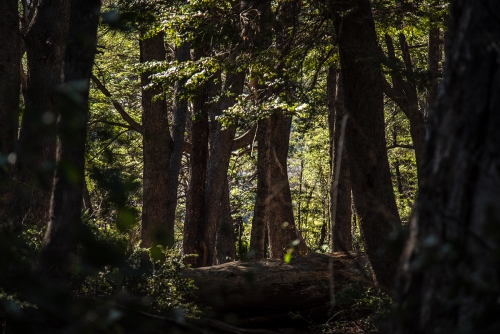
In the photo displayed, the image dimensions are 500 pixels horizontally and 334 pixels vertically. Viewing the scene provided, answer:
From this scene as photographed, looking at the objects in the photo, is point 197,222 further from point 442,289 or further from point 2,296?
point 442,289

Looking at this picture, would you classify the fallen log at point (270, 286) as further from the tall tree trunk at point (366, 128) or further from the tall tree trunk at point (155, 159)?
the tall tree trunk at point (155, 159)

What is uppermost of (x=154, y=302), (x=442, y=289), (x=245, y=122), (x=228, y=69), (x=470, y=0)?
(x=228, y=69)

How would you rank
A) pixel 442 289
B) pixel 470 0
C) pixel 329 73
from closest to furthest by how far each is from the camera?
pixel 442 289 → pixel 470 0 → pixel 329 73

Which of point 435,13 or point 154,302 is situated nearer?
point 154,302

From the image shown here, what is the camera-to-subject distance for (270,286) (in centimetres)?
983

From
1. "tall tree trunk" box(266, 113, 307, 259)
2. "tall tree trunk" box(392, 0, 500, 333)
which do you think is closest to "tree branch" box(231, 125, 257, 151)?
"tall tree trunk" box(266, 113, 307, 259)

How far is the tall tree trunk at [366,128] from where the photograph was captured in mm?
8102

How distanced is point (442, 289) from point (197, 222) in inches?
536

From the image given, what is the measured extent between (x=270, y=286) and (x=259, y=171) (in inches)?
216

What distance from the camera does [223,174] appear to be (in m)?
15.7

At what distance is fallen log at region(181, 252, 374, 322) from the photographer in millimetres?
9570

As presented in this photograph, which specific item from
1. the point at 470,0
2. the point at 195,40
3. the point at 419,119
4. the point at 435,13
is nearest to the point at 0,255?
the point at 470,0

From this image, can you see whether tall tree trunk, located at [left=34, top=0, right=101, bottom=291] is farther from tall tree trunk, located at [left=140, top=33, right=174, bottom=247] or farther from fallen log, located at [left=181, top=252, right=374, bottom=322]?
tall tree trunk, located at [left=140, top=33, right=174, bottom=247]

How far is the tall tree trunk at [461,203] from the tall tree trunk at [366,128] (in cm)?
574
